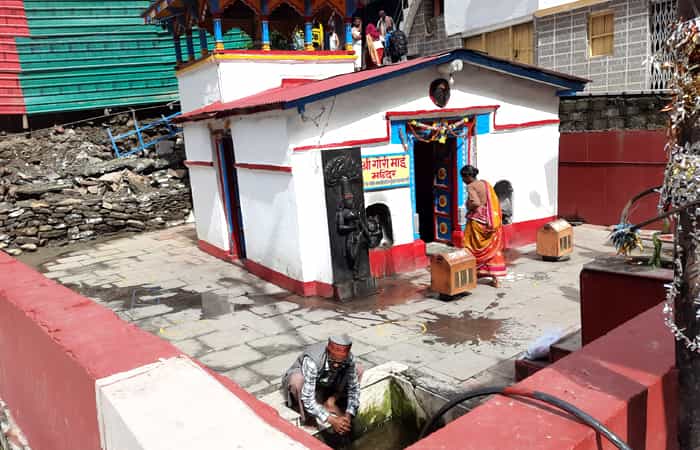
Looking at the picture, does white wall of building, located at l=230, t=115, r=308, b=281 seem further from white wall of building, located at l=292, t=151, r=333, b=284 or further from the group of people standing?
the group of people standing

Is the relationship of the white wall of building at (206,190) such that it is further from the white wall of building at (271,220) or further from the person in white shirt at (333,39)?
the person in white shirt at (333,39)

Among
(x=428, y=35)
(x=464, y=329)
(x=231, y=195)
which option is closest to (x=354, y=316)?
(x=464, y=329)

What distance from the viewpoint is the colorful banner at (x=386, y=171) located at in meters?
9.53

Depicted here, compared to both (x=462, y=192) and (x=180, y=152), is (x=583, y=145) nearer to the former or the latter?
(x=462, y=192)

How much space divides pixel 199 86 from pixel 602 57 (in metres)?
9.51

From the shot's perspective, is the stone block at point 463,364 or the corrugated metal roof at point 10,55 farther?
the corrugated metal roof at point 10,55

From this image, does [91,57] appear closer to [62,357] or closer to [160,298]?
[160,298]

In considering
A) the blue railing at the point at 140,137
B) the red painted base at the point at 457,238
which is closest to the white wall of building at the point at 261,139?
the red painted base at the point at 457,238

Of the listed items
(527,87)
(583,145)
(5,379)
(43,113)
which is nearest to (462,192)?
(527,87)

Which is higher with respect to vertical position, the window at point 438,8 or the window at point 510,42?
the window at point 438,8

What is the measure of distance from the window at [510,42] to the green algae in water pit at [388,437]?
1249 cm

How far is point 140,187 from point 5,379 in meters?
12.2

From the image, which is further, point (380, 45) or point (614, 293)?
point (380, 45)

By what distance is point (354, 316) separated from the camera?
8117 mm
